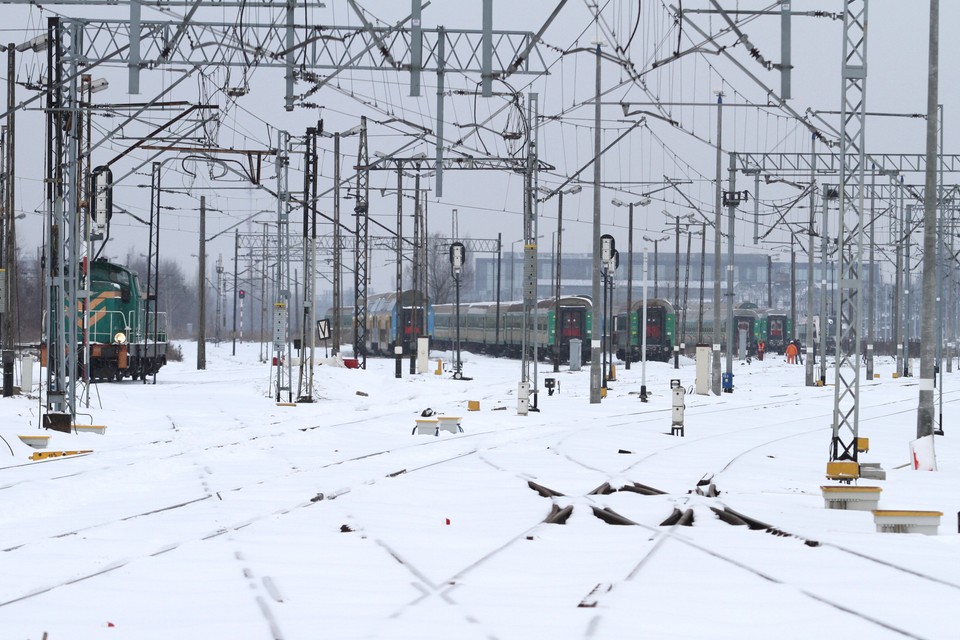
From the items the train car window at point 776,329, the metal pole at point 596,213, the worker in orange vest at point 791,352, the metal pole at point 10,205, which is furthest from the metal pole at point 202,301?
the train car window at point 776,329

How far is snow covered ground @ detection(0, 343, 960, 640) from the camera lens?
7.92m

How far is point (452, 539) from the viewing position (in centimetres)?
1138

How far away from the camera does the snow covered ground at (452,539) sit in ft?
26.0

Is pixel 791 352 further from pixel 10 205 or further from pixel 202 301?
pixel 10 205

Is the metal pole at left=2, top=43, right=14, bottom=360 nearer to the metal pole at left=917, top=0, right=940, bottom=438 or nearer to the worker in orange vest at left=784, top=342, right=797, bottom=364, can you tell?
the metal pole at left=917, top=0, right=940, bottom=438

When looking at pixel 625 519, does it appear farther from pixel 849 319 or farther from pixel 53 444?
pixel 53 444

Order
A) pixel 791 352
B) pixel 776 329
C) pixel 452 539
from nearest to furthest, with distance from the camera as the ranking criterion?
pixel 452 539 → pixel 791 352 → pixel 776 329

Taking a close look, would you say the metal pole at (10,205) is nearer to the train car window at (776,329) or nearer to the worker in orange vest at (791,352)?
the worker in orange vest at (791,352)

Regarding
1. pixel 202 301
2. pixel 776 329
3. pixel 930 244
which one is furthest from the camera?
pixel 776 329

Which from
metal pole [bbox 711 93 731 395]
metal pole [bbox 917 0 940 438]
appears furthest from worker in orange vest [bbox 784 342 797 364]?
metal pole [bbox 917 0 940 438]

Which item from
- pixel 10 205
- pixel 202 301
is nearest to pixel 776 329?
pixel 202 301

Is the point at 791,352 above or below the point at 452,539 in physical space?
above

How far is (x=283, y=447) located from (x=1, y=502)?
7.83 m

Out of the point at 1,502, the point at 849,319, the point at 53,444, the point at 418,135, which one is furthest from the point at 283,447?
the point at 418,135
